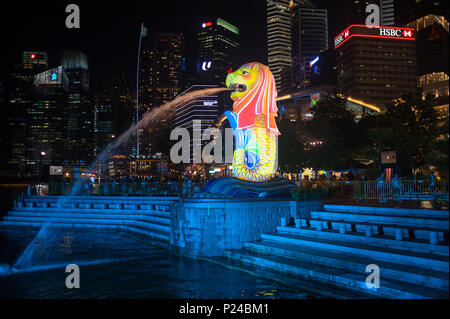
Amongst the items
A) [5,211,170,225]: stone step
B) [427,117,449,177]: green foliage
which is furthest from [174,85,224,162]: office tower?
[427,117,449,177]: green foliage

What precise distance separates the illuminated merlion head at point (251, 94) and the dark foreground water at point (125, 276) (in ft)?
24.5

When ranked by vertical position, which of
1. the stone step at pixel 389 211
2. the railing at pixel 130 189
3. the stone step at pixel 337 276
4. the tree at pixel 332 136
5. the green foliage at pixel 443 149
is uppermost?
the tree at pixel 332 136

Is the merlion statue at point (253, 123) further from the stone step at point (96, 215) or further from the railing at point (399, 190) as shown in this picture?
the stone step at point (96, 215)

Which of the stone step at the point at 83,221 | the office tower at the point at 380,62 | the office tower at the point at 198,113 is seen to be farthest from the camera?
the office tower at the point at 380,62

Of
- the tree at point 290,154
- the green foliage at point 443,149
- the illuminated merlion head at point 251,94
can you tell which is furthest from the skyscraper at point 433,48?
the tree at point 290,154

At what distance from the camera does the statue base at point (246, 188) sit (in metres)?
15.8

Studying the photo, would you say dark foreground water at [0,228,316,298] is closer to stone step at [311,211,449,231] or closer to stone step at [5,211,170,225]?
stone step at [5,211,170,225]

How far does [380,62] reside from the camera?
134625 mm

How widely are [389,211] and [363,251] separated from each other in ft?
9.41

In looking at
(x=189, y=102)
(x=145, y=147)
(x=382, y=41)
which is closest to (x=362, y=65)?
(x=382, y=41)

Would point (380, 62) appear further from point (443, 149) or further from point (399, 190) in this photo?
point (443, 149)

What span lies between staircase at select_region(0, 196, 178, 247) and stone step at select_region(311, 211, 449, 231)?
932 cm

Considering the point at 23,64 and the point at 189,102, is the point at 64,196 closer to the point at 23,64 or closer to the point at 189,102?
the point at 189,102

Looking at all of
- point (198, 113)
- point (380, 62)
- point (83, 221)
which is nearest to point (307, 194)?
point (83, 221)
